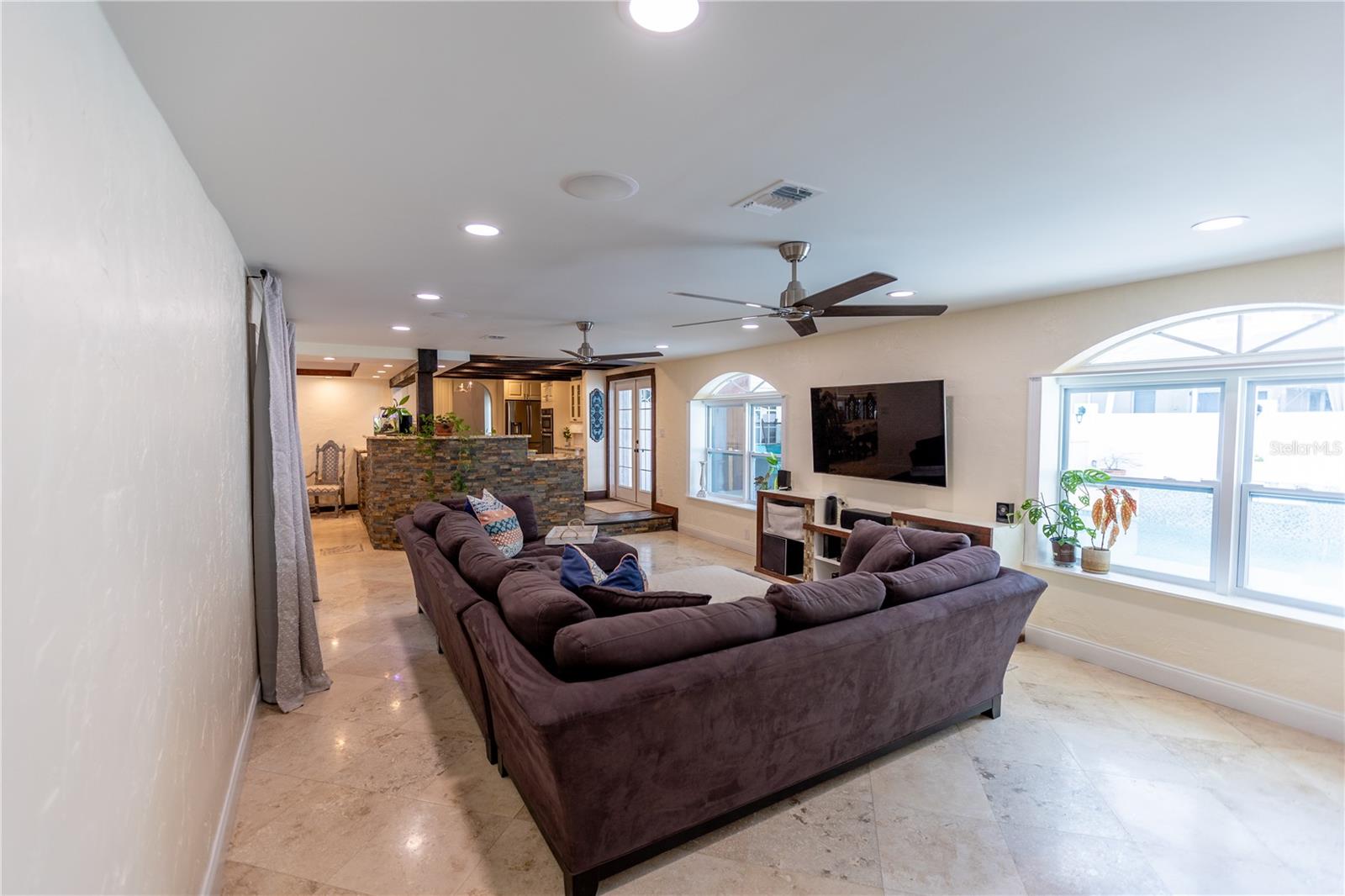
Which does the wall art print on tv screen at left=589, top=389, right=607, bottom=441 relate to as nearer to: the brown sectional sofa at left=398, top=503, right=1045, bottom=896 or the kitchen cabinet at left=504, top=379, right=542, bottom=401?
the kitchen cabinet at left=504, top=379, right=542, bottom=401

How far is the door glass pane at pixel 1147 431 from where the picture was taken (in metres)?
3.45

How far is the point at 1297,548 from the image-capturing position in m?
3.12

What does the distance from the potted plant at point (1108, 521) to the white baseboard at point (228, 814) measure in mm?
4630

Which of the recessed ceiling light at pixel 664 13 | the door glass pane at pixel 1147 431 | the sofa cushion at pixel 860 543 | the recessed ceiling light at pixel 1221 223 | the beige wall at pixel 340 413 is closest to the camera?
the recessed ceiling light at pixel 664 13

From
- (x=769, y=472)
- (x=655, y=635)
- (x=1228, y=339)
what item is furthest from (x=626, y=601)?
(x=769, y=472)

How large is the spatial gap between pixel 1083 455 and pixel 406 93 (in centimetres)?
440

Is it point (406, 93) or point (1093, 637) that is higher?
point (406, 93)

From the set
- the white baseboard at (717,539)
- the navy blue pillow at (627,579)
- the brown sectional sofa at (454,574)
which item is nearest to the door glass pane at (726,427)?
the white baseboard at (717,539)

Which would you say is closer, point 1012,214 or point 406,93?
point 406,93

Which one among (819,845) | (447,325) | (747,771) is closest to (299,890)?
(747,771)

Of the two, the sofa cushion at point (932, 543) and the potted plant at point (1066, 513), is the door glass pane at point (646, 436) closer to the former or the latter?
the potted plant at point (1066, 513)

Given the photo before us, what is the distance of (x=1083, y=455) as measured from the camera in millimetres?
3992

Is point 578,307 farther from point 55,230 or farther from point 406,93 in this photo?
point 55,230

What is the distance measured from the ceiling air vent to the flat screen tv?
108 inches
